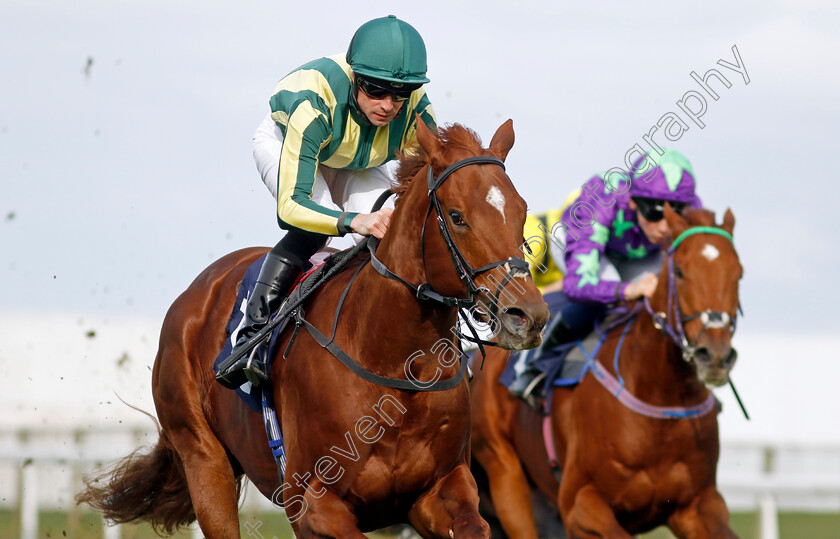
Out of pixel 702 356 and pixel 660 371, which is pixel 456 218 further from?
pixel 660 371

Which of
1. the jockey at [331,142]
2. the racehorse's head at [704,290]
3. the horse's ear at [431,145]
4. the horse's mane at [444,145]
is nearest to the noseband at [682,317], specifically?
the racehorse's head at [704,290]

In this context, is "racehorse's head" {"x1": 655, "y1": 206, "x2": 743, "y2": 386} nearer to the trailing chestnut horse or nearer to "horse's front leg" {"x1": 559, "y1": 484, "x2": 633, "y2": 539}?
"horse's front leg" {"x1": 559, "y1": 484, "x2": 633, "y2": 539}

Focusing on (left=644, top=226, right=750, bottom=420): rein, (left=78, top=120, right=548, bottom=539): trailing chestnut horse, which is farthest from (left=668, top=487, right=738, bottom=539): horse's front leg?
(left=78, top=120, right=548, bottom=539): trailing chestnut horse

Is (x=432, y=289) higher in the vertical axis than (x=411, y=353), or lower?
higher

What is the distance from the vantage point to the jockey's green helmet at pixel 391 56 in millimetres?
4078

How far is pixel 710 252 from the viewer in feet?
17.8

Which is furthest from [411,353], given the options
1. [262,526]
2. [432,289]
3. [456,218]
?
[262,526]

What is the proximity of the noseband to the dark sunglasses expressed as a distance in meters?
2.03

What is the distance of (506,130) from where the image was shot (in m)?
3.77

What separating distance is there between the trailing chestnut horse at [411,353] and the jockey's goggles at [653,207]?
7.95 ft

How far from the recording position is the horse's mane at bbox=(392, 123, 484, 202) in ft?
11.9

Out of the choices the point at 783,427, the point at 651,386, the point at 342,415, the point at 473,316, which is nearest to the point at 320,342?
the point at 342,415

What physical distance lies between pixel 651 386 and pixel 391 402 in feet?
8.10

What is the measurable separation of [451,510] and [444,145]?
A: 126 centimetres
